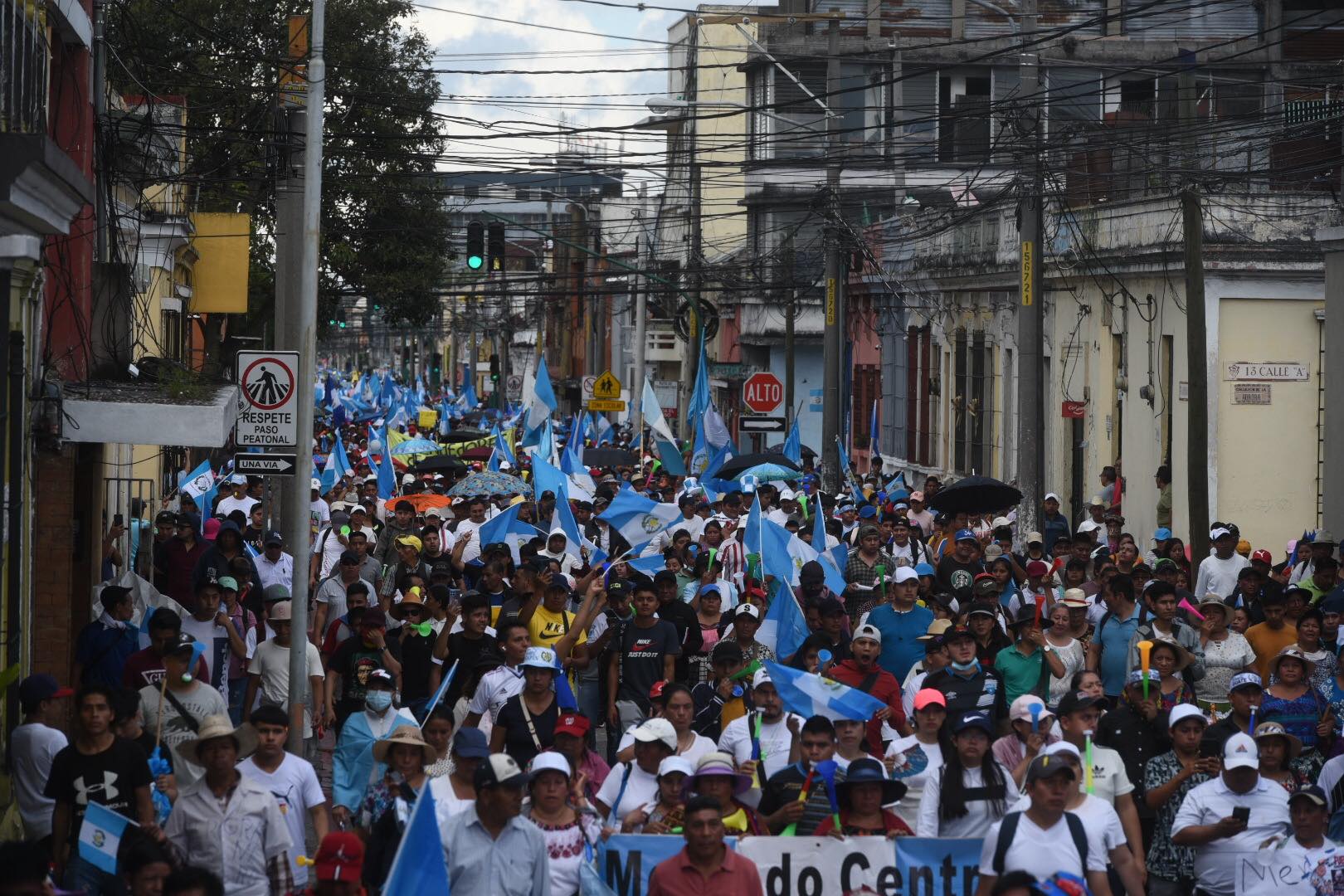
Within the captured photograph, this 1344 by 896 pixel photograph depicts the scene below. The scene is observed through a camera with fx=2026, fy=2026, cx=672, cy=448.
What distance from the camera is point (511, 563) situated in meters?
15.6

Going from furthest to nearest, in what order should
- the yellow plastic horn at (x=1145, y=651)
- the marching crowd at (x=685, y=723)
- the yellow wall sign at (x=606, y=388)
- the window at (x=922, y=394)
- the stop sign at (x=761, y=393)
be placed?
1. the window at (x=922, y=394)
2. the yellow wall sign at (x=606, y=388)
3. the stop sign at (x=761, y=393)
4. the yellow plastic horn at (x=1145, y=651)
5. the marching crowd at (x=685, y=723)

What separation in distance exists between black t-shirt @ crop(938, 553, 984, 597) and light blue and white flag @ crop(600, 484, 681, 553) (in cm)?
430

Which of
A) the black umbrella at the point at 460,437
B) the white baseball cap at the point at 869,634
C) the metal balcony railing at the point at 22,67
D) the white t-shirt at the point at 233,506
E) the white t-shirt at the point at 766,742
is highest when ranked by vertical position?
the metal balcony railing at the point at 22,67

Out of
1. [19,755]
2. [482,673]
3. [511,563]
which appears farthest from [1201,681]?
[19,755]

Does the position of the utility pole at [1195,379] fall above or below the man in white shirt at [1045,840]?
above

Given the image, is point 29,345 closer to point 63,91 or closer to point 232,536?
point 63,91

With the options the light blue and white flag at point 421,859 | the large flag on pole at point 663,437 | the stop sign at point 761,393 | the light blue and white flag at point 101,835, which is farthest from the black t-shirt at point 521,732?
the stop sign at point 761,393

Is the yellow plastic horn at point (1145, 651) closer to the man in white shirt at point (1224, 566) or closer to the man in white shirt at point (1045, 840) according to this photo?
the man in white shirt at point (1045, 840)

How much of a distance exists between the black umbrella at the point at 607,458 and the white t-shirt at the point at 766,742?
27.1m

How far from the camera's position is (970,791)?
8781 mm

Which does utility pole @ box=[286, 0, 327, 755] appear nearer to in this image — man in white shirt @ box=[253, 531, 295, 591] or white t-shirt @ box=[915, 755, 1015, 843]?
man in white shirt @ box=[253, 531, 295, 591]

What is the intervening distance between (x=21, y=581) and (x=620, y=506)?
8927mm

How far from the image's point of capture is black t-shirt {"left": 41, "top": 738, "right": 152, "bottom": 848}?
28.6ft

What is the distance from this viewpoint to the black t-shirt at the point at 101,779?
8.72 m
